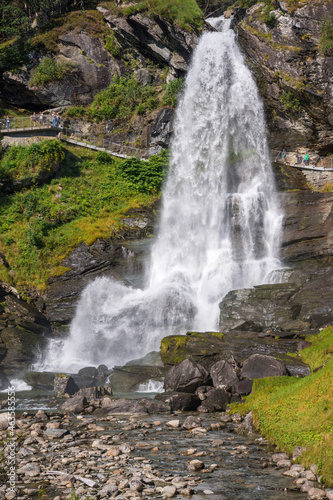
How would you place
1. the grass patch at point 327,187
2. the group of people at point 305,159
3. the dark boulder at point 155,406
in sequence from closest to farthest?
the dark boulder at point 155,406 < the grass patch at point 327,187 < the group of people at point 305,159

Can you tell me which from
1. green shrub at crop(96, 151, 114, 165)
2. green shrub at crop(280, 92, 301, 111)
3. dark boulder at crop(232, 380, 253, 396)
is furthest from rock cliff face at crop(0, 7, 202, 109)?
dark boulder at crop(232, 380, 253, 396)

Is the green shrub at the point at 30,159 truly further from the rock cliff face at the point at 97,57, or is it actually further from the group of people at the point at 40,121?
the rock cliff face at the point at 97,57

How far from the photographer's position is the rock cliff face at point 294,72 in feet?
99.0

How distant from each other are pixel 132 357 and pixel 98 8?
120 feet

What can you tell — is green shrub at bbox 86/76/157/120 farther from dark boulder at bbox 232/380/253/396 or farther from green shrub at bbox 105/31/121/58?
dark boulder at bbox 232/380/253/396

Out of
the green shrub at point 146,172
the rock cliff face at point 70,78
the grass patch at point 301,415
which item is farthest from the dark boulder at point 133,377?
the rock cliff face at point 70,78

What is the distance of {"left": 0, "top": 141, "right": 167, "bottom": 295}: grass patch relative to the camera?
86.8 ft

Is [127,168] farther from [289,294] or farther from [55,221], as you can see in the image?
[289,294]

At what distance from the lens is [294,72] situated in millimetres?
30859

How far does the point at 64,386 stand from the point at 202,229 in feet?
55.6

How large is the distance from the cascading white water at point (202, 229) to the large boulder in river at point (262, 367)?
24.5 feet

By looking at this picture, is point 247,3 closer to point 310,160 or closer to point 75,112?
point 310,160

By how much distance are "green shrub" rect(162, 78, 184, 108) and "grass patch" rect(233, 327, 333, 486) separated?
2916cm

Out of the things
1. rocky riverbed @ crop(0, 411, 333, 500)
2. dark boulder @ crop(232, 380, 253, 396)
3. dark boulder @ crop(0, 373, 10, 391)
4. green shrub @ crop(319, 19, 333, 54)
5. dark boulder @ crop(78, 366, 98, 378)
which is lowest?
dark boulder @ crop(0, 373, 10, 391)
